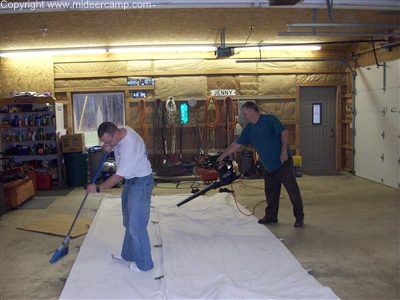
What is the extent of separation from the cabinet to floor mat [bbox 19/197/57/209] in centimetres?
130

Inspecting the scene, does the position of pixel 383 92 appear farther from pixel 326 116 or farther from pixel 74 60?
pixel 74 60

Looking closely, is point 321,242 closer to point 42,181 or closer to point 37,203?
point 37,203

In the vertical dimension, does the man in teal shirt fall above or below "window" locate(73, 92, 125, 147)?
below

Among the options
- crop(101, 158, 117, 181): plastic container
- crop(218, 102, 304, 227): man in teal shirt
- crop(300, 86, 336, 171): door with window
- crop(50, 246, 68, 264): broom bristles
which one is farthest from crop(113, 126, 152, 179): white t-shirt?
crop(300, 86, 336, 171): door with window

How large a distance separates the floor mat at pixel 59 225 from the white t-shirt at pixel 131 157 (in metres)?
1.93

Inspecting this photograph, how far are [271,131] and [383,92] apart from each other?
4.09 m

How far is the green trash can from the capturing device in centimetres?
872

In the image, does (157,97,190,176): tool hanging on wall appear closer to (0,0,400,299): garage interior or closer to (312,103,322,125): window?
(0,0,400,299): garage interior

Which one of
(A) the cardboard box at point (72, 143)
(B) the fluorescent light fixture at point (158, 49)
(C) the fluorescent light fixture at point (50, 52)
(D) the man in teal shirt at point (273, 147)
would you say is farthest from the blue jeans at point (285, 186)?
(C) the fluorescent light fixture at point (50, 52)

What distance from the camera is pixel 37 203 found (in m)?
7.19

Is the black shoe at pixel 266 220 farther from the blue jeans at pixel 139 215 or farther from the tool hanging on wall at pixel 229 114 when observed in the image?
the tool hanging on wall at pixel 229 114

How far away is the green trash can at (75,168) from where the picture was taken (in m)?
8.72

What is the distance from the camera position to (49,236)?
520 centimetres

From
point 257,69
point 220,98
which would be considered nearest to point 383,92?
point 257,69
